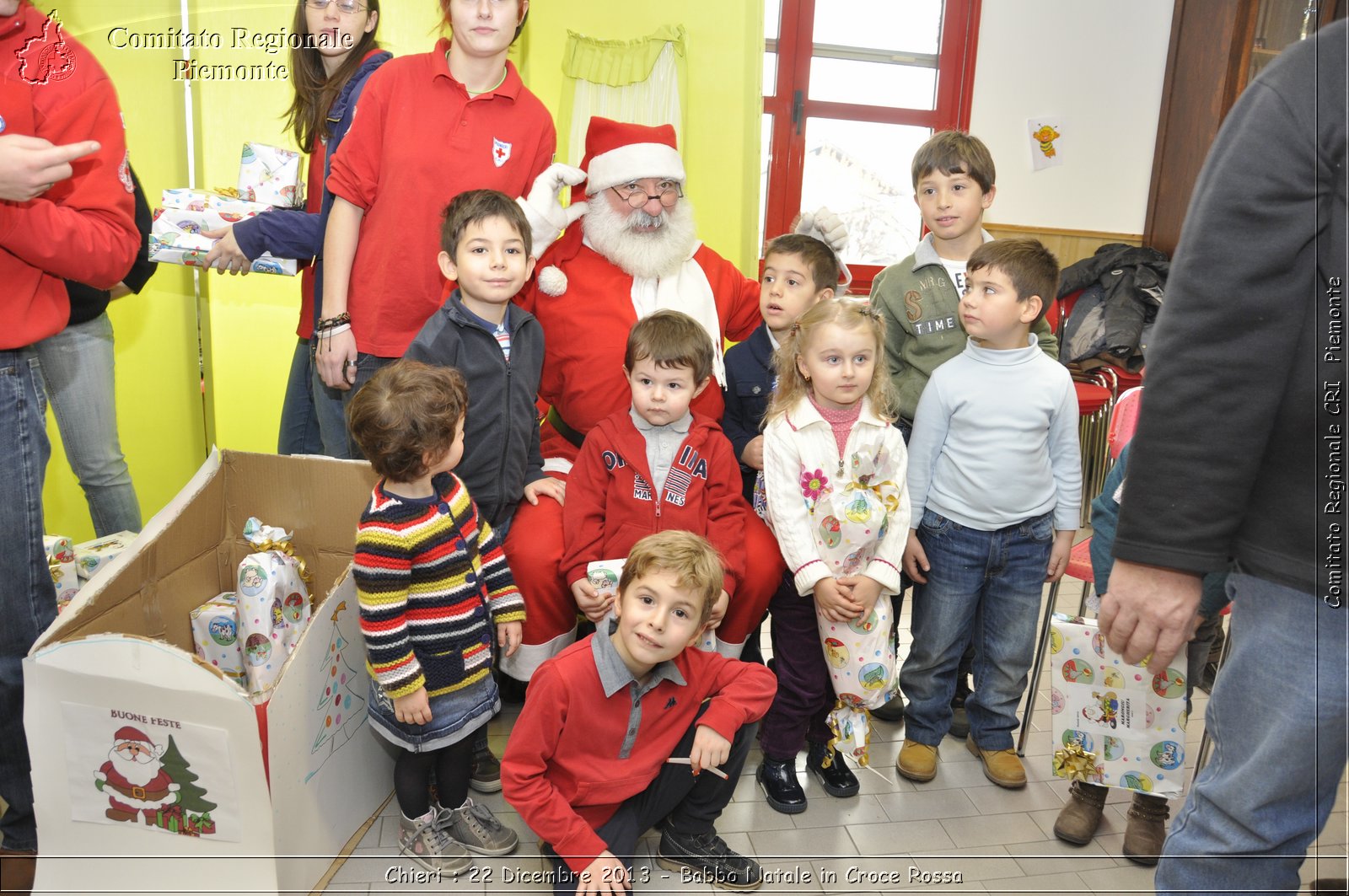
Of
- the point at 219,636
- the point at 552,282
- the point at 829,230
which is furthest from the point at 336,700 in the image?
the point at 829,230

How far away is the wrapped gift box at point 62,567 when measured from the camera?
2.12 metres

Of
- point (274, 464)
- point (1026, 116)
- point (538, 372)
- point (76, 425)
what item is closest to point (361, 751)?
point (274, 464)

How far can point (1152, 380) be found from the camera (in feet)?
3.81

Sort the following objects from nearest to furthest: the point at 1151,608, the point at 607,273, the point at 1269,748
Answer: the point at 1269,748, the point at 1151,608, the point at 607,273

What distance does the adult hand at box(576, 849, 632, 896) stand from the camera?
164cm

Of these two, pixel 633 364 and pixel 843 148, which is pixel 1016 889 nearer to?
pixel 633 364

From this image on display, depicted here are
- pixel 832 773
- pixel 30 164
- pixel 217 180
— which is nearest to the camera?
pixel 30 164

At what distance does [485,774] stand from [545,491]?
67 cm

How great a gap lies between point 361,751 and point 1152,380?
5.46 feet

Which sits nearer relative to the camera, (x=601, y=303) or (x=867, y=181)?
(x=601, y=303)

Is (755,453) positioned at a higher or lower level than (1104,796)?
higher

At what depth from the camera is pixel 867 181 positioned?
518cm

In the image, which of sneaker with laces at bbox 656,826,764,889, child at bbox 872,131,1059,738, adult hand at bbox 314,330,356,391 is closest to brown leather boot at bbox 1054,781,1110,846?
child at bbox 872,131,1059,738

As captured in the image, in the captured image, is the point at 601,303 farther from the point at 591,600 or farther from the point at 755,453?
the point at 591,600
